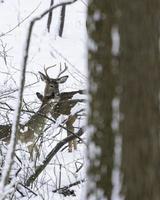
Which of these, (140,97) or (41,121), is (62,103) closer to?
(41,121)

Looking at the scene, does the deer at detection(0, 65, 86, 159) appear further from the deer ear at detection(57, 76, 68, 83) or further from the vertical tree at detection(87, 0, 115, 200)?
the vertical tree at detection(87, 0, 115, 200)

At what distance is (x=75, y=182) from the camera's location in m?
6.21

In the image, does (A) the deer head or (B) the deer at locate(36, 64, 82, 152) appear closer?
(B) the deer at locate(36, 64, 82, 152)

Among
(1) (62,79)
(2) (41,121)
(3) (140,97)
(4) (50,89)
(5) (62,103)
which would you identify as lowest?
(3) (140,97)

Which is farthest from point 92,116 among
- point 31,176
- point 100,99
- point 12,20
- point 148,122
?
point 12,20

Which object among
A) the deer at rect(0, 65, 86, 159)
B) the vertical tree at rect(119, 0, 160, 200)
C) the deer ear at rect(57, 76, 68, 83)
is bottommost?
the vertical tree at rect(119, 0, 160, 200)

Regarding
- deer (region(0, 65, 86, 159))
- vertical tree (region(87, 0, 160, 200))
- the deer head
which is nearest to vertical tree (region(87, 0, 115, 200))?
vertical tree (region(87, 0, 160, 200))

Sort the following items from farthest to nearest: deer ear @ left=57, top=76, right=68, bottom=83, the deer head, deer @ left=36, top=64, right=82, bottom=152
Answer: deer ear @ left=57, top=76, right=68, bottom=83 → the deer head → deer @ left=36, top=64, right=82, bottom=152

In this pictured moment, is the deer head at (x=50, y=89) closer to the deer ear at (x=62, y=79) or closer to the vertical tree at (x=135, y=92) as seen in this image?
the deer ear at (x=62, y=79)

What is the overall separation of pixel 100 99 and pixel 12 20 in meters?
22.7

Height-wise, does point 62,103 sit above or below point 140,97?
above

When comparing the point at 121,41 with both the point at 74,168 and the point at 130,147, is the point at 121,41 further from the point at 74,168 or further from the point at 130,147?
the point at 74,168

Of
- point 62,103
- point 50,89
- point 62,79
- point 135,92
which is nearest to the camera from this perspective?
point 135,92

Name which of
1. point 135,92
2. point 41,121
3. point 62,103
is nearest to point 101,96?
point 135,92
